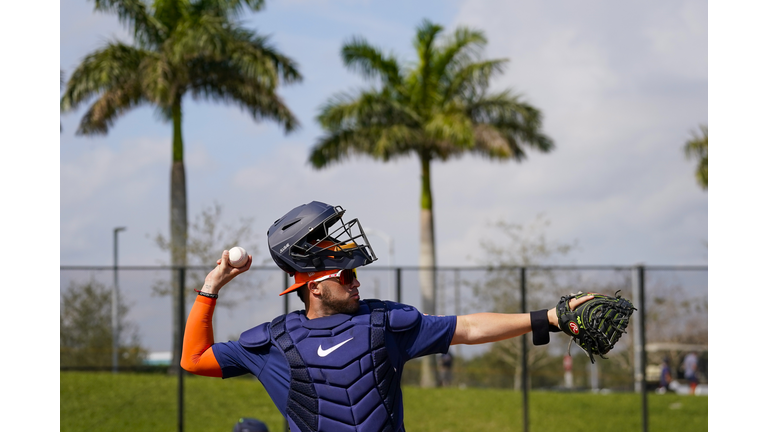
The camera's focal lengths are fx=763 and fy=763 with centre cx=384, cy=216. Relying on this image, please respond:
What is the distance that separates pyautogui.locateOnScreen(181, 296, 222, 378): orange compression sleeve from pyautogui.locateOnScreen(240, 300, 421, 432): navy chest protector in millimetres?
212

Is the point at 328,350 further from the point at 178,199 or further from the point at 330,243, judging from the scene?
the point at 178,199

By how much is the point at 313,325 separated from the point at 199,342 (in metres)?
0.55

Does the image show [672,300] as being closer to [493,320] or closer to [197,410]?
[197,410]

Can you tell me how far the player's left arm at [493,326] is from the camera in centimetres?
350

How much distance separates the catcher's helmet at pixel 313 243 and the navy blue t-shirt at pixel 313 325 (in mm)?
265

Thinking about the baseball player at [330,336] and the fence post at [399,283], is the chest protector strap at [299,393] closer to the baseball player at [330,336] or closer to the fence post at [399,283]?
the baseball player at [330,336]

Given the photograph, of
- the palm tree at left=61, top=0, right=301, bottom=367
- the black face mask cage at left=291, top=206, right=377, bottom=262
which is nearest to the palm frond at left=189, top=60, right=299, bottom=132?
the palm tree at left=61, top=0, right=301, bottom=367

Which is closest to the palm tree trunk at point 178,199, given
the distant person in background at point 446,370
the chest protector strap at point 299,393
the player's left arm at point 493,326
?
the distant person in background at point 446,370

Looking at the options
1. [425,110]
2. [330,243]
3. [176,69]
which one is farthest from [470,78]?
[330,243]

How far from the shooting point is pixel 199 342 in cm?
362

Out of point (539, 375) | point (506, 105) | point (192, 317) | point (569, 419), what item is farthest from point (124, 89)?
point (192, 317)

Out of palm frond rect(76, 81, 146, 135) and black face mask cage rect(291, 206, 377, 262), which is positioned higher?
palm frond rect(76, 81, 146, 135)

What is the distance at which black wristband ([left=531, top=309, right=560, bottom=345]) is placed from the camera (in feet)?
11.4

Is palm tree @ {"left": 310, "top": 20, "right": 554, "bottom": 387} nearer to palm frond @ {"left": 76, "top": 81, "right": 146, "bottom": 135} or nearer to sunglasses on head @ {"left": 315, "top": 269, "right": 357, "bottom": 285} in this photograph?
palm frond @ {"left": 76, "top": 81, "right": 146, "bottom": 135}
